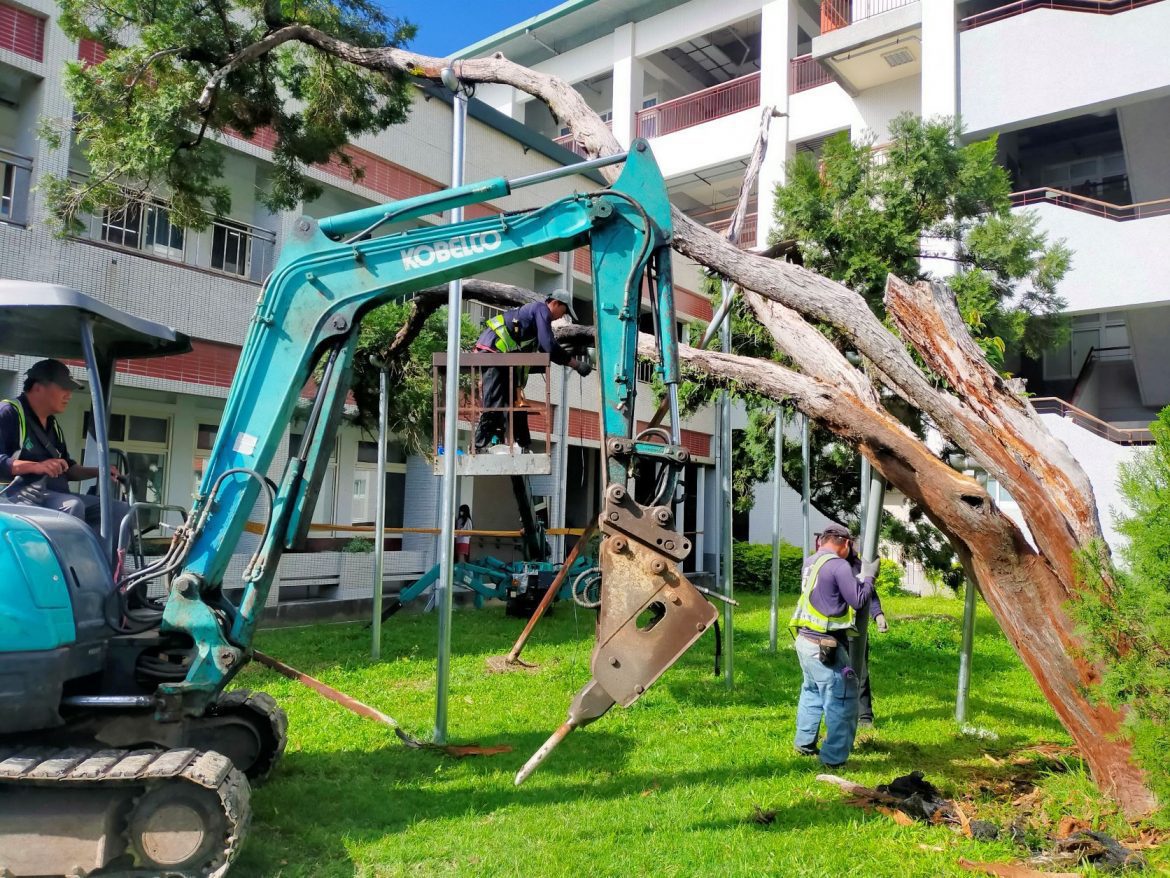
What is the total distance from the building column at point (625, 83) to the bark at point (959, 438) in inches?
697

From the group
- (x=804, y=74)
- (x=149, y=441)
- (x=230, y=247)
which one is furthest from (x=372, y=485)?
(x=804, y=74)

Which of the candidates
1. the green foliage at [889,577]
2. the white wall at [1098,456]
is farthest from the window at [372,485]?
the white wall at [1098,456]

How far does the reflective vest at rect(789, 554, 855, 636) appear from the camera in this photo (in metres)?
6.15

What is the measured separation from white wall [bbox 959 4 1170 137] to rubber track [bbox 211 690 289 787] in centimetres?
1554

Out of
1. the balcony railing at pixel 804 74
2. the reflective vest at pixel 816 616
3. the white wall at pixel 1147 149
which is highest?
the balcony railing at pixel 804 74

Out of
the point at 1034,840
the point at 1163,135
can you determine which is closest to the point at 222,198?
the point at 1034,840

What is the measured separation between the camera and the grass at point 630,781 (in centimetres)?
442

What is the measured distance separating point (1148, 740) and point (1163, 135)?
1590 cm

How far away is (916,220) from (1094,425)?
287 inches

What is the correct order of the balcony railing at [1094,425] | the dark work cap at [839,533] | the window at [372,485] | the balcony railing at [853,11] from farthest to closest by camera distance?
1. the balcony railing at [853,11]
2. the window at [372,485]
3. the balcony railing at [1094,425]
4. the dark work cap at [839,533]

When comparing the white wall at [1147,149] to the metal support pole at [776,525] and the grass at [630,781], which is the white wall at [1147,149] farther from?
the grass at [630,781]

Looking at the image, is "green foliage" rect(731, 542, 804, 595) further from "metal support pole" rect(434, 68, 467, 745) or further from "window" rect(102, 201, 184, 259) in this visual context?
"metal support pole" rect(434, 68, 467, 745)

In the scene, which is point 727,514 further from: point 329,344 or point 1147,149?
point 1147,149

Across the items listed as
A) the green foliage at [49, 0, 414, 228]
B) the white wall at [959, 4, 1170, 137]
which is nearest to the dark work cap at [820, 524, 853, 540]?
the green foliage at [49, 0, 414, 228]
